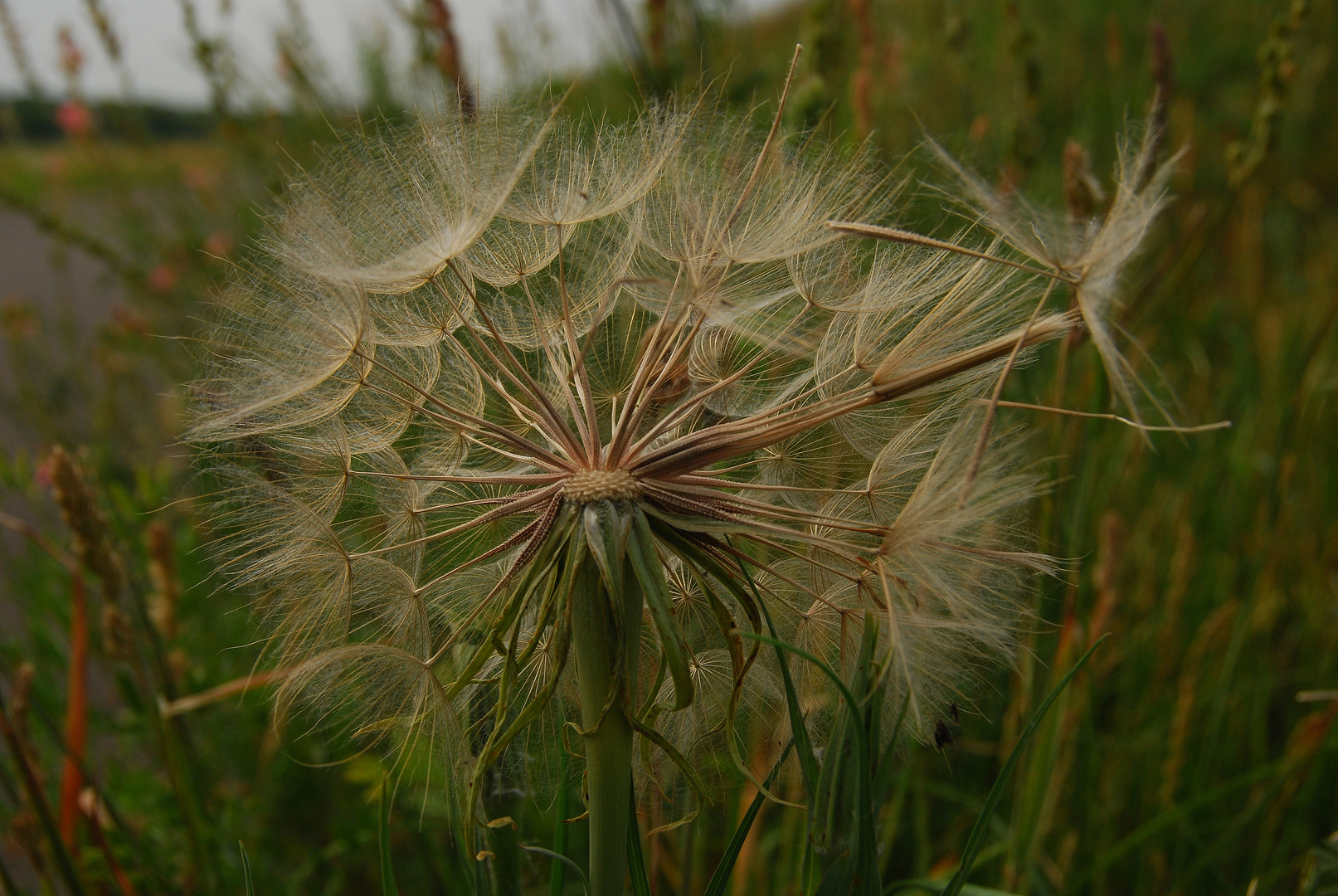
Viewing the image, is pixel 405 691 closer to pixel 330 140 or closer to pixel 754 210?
pixel 754 210

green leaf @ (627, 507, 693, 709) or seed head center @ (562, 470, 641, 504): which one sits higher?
seed head center @ (562, 470, 641, 504)

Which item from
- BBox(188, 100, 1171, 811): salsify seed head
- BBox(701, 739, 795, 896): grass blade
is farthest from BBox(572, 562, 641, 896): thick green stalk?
BBox(701, 739, 795, 896): grass blade

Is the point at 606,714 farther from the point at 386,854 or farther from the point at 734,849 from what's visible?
the point at 386,854

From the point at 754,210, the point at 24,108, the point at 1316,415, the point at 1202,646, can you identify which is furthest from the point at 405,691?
the point at 24,108

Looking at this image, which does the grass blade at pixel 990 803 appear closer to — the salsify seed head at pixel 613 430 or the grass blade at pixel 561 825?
the salsify seed head at pixel 613 430

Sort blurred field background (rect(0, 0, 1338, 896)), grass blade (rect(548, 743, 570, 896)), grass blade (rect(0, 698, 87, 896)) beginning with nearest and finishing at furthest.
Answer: grass blade (rect(548, 743, 570, 896)), grass blade (rect(0, 698, 87, 896)), blurred field background (rect(0, 0, 1338, 896))

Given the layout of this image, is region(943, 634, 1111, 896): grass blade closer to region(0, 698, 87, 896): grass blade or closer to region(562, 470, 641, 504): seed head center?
region(562, 470, 641, 504): seed head center

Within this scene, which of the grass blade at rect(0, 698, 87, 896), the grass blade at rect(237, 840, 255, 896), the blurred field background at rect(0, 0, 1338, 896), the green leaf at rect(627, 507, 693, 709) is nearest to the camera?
the green leaf at rect(627, 507, 693, 709)

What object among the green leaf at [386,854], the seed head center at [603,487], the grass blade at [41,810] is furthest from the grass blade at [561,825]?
the grass blade at [41,810]
